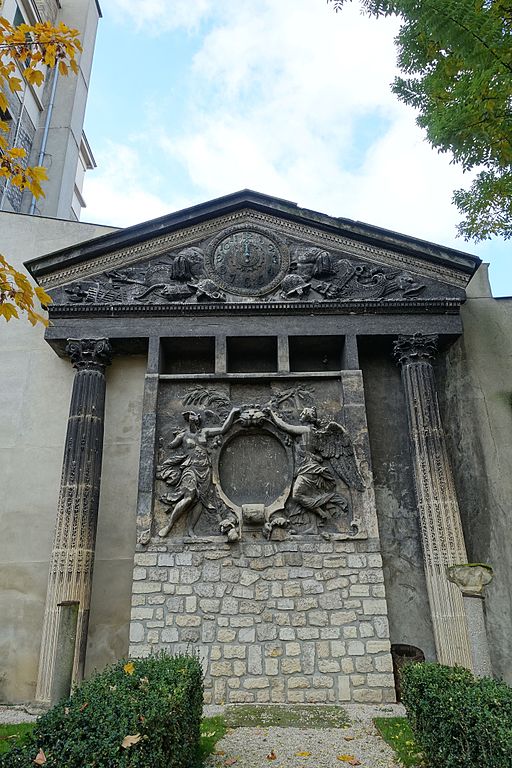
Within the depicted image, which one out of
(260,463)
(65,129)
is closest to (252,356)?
(260,463)

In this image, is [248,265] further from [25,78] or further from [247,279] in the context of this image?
[25,78]

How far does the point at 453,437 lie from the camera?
10.5m

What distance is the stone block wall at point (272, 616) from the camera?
26.9 feet

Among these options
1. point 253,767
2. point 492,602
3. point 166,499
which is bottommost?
point 253,767

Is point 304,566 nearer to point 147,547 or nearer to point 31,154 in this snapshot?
point 147,547

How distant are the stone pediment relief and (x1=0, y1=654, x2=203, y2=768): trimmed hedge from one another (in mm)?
7149

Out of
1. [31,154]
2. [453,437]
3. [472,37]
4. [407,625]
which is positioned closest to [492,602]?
[407,625]

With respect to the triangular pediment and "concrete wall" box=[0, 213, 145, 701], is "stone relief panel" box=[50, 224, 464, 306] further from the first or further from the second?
"concrete wall" box=[0, 213, 145, 701]

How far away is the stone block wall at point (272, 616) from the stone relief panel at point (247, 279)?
464 cm

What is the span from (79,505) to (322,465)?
4156 mm

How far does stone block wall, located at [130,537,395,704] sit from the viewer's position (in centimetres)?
821

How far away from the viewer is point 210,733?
6293 mm

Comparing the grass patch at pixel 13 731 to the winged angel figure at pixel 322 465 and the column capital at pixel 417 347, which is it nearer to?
the winged angel figure at pixel 322 465

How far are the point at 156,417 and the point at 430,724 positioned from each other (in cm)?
650
